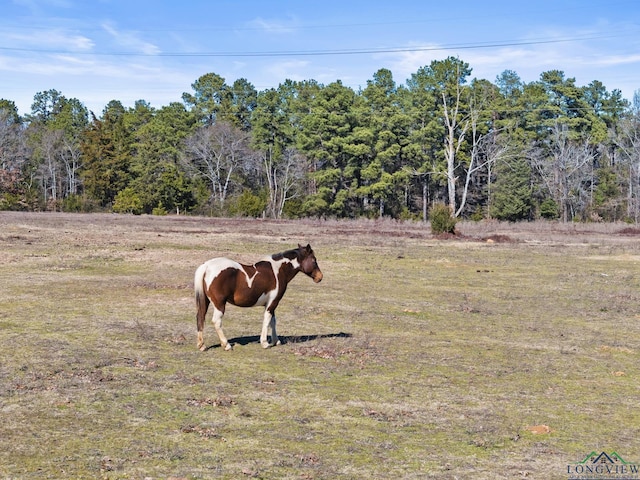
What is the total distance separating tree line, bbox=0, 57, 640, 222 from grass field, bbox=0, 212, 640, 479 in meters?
57.9

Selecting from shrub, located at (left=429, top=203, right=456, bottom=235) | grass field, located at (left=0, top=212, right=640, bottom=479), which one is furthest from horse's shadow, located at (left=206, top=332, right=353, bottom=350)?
shrub, located at (left=429, top=203, right=456, bottom=235)

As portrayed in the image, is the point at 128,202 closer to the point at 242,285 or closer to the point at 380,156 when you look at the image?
the point at 380,156

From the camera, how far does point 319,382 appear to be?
431 inches

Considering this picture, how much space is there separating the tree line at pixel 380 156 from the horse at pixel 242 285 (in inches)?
2490

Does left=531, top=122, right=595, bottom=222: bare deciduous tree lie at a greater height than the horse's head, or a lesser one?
greater

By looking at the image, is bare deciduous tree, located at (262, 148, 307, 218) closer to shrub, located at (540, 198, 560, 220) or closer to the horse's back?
shrub, located at (540, 198, 560, 220)

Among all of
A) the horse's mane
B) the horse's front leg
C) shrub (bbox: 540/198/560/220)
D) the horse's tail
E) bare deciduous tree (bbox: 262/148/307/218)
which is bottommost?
the horse's front leg

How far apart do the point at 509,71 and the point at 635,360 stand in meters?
93.2

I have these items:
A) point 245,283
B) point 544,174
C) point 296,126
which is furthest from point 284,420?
point 296,126

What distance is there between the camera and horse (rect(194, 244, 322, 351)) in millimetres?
12773

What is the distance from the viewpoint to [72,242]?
116 ft

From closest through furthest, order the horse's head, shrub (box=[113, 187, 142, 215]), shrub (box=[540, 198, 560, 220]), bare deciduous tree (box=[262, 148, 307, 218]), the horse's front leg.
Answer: the horse's front leg < the horse's head < shrub (box=[540, 198, 560, 220]) < shrub (box=[113, 187, 142, 215]) < bare deciduous tree (box=[262, 148, 307, 218])

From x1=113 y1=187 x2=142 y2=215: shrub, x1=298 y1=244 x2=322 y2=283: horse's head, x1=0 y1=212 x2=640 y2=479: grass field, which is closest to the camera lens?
x1=0 y1=212 x2=640 y2=479: grass field

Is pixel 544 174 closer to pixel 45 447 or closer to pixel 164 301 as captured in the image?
pixel 164 301
